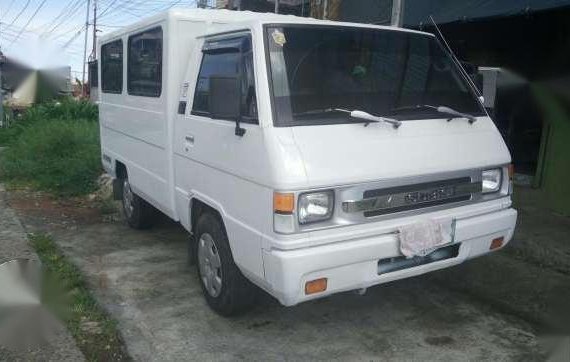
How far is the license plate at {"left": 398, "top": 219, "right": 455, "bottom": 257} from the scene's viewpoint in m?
3.15

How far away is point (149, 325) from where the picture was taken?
3750mm

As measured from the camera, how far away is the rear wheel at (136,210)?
584 cm

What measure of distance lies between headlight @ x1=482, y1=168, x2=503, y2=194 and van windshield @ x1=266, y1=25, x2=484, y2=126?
452 millimetres

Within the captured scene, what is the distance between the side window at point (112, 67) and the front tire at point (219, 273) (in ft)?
8.46

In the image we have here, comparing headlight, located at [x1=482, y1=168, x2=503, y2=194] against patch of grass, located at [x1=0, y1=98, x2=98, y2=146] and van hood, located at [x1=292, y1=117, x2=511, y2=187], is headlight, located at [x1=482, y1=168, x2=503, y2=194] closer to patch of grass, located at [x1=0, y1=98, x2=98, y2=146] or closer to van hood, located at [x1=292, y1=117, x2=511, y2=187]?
van hood, located at [x1=292, y1=117, x2=511, y2=187]

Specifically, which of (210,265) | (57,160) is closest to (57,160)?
(57,160)

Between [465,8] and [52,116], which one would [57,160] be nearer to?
[52,116]

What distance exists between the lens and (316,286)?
2.97 meters

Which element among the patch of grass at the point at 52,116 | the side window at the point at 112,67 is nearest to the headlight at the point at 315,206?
the side window at the point at 112,67

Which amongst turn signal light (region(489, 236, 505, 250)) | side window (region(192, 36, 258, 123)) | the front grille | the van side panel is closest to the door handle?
side window (region(192, 36, 258, 123))

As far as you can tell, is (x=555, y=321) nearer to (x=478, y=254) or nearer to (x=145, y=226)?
(x=478, y=254)

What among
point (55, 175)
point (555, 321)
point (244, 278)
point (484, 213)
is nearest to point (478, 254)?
point (484, 213)

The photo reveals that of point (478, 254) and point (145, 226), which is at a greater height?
point (478, 254)

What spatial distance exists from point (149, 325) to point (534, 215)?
4.36m
